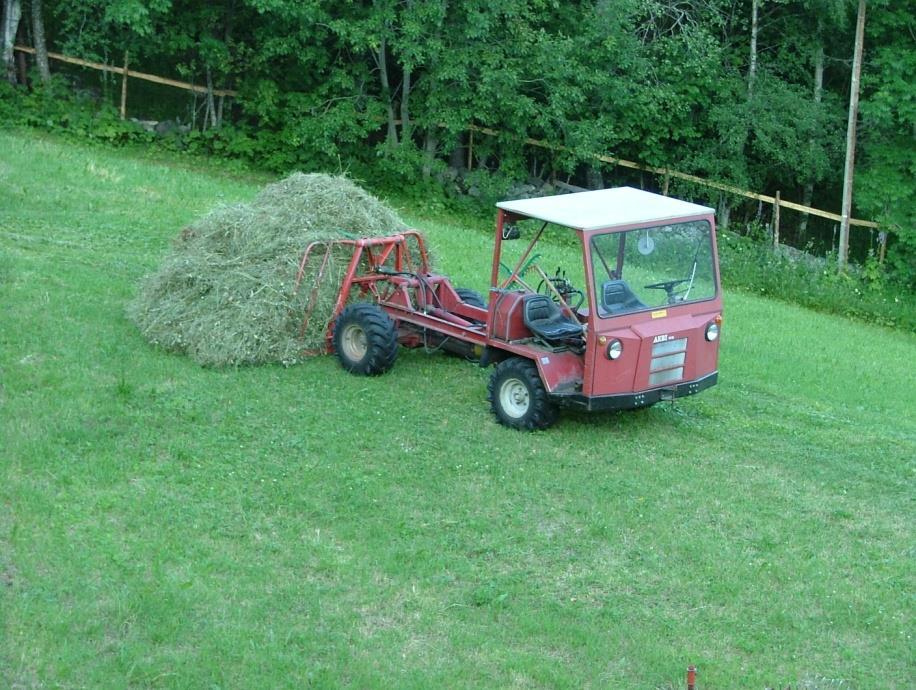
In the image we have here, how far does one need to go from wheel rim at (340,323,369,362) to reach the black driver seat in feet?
6.04

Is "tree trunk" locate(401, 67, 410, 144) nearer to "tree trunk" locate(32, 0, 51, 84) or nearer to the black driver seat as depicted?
"tree trunk" locate(32, 0, 51, 84)

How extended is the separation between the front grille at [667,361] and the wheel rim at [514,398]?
1.07 metres

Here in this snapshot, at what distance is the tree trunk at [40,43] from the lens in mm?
25578

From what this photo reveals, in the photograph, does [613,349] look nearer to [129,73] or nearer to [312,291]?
[312,291]

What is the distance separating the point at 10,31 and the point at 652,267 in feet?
64.3

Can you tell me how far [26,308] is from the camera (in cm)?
1266

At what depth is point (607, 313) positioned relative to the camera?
33.7 feet

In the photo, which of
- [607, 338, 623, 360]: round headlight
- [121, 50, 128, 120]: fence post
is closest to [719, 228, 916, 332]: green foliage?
[607, 338, 623, 360]: round headlight

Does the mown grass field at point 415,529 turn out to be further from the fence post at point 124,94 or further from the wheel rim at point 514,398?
the fence post at point 124,94

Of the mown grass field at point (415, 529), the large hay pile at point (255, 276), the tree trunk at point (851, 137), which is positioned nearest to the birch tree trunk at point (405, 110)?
the tree trunk at point (851, 137)

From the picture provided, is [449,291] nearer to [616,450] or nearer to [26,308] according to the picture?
[616,450]

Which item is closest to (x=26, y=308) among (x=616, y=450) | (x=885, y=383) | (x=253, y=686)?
(x=616, y=450)

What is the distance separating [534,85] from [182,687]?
1995 cm

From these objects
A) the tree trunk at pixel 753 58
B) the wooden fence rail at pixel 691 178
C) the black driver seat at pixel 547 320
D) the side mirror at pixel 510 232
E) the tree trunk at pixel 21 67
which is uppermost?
the tree trunk at pixel 753 58
